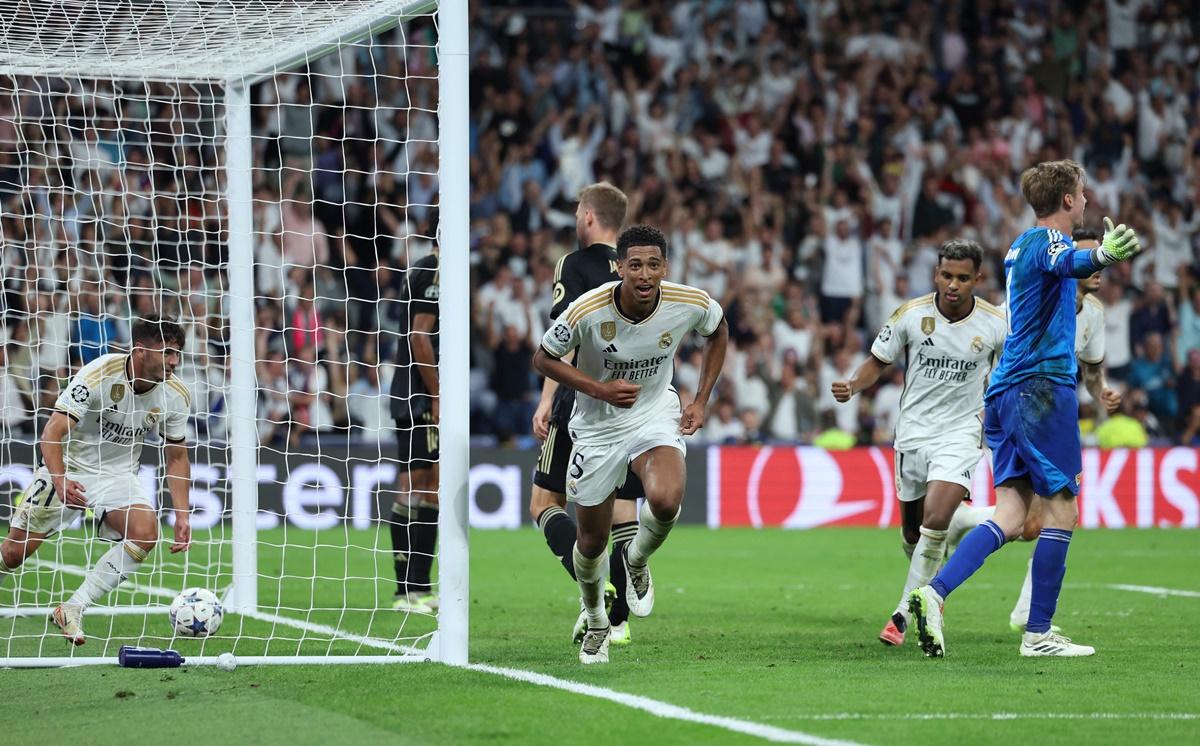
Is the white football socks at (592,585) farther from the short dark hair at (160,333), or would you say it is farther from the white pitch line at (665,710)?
the short dark hair at (160,333)

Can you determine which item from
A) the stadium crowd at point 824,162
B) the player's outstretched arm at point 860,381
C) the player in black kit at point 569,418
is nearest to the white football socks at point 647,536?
the player in black kit at point 569,418

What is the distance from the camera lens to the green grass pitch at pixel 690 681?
557 cm

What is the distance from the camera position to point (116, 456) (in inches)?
363

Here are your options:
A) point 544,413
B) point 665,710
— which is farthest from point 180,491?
point 665,710

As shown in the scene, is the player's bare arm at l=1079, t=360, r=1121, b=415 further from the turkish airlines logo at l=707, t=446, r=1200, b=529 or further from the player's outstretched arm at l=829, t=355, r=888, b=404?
the turkish airlines logo at l=707, t=446, r=1200, b=529

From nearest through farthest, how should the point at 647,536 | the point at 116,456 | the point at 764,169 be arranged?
1. the point at 647,536
2. the point at 116,456
3. the point at 764,169

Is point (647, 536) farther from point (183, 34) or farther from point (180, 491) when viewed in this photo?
point (183, 34)

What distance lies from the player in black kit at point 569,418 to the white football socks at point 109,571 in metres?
2.33

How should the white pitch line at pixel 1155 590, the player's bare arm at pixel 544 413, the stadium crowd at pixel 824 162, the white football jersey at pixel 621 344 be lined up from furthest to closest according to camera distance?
the stadium crowd at pixel 824 162
the white pitch line at pixel 1155 590
the player's bare arm at pixel 544 413
the white football jersey at pixel 621 344

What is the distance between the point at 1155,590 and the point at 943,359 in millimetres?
3835

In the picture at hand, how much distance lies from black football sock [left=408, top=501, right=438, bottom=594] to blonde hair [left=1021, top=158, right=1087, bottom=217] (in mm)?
4249

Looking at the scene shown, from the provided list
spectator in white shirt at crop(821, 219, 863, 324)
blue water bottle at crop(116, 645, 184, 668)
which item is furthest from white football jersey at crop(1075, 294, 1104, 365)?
spectator in white shirt at crop(821, 219, 863, 324)

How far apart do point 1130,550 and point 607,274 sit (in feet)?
28.9

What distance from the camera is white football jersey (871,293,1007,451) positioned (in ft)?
28.4
